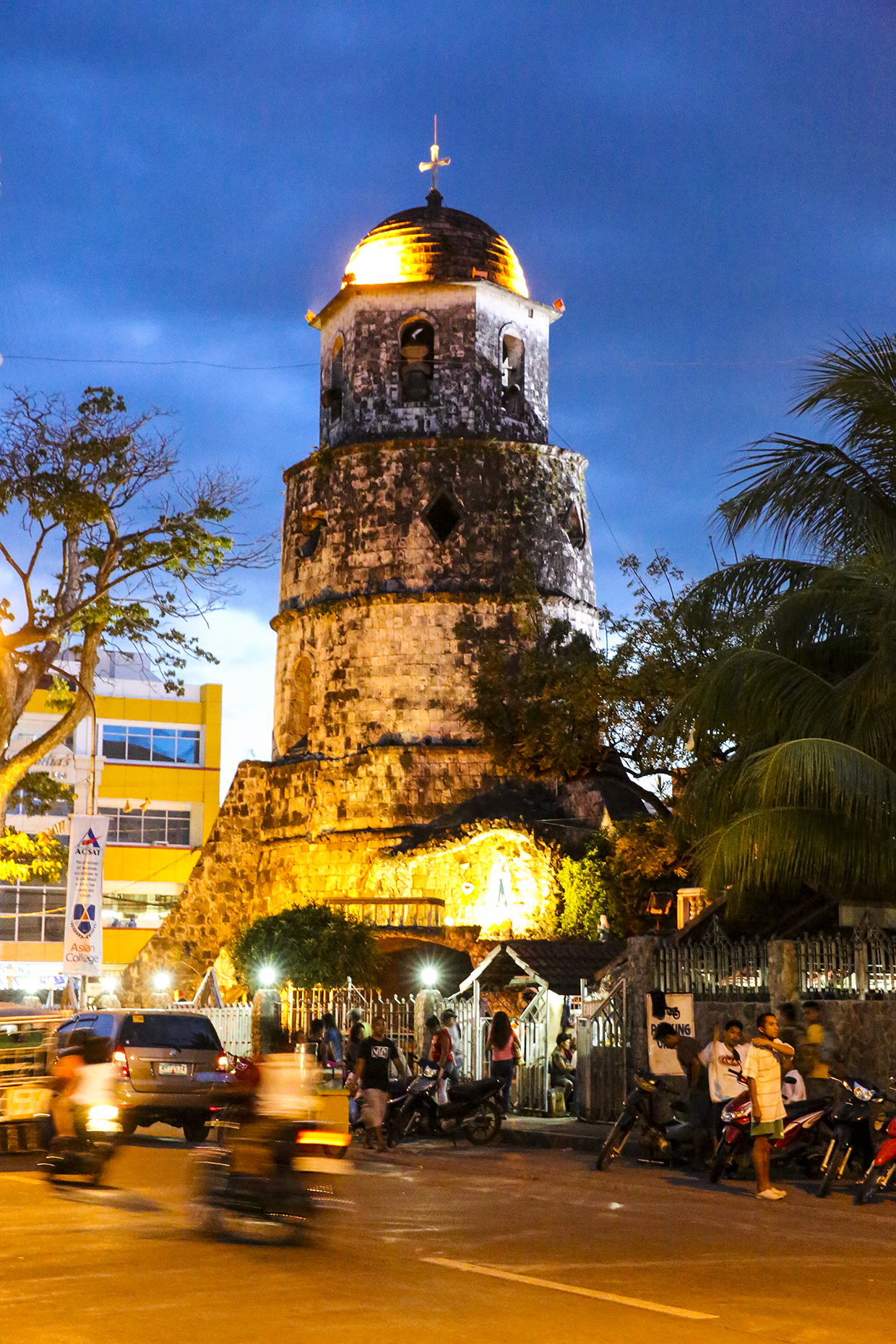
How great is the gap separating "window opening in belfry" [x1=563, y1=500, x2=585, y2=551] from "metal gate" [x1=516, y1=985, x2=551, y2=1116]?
14624mm

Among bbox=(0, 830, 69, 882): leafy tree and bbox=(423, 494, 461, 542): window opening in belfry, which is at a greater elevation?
bbox=(423, 494, 461, 542): window opening in belfry

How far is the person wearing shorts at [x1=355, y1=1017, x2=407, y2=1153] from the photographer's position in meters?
15.7

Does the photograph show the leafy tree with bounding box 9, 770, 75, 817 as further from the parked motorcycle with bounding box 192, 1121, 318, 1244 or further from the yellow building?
the yellow building

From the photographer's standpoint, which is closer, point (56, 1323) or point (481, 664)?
point (56, 1323)

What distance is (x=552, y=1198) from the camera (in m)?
11.8

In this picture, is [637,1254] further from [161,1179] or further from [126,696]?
[126,696]

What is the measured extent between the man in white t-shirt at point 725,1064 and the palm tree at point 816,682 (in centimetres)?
250

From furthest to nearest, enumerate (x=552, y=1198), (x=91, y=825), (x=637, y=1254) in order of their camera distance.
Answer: (x=91, y=825) < (x=552, y=1198) < (x=637, y=1254)

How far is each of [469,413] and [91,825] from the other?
1292 cm

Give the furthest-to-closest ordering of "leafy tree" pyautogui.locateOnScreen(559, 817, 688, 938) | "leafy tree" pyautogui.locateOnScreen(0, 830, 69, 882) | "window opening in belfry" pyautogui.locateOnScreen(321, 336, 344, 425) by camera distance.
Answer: "window opening in belfry" pyautogui.locateOnScreen(321, 336, 344, 425) < "leafy tree" pyautogui.locateOnScreen(559, 817, 688, 938) < "leafy tree" pyautogui.locateOnScreen(0, 830, 69, 882)

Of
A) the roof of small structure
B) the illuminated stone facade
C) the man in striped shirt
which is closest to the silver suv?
the roof of small structure

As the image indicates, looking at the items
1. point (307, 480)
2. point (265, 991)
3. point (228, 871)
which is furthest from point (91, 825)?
point (307, 480)

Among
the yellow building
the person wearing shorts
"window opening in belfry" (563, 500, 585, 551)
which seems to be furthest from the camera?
the yellow building

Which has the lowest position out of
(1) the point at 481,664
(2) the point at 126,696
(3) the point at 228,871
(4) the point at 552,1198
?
(4) the point at 552,1198
